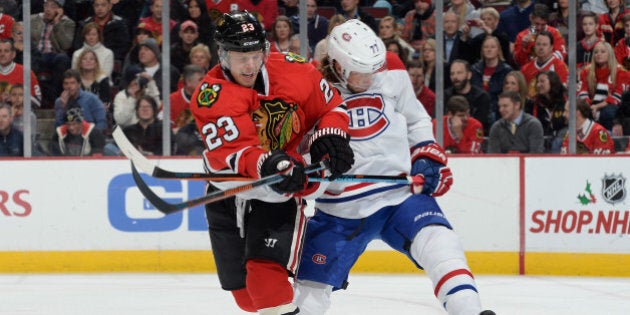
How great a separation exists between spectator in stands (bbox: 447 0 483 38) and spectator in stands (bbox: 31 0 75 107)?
95.8 inches

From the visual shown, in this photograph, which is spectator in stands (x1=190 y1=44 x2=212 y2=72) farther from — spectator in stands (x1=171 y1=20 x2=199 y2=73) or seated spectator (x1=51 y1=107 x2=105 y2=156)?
seated spectator (x1=51 y1=107 x2=105 y2=156)

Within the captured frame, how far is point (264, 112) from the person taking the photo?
322cm

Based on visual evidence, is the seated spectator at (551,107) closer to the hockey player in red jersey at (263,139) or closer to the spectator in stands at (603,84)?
the spectator in stands at (603,84)

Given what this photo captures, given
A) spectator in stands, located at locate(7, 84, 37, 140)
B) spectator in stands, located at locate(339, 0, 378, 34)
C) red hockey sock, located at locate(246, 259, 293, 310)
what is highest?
spectator in stands, located at locate(339, 0, 378, 34)

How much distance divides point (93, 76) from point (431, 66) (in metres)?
2.12

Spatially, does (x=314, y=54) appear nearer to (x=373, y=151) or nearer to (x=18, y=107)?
(x=18, y=107)

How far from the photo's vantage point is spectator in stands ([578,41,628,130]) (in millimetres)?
6461

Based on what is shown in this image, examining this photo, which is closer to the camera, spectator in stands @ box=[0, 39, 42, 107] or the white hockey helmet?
the white hockey helmet

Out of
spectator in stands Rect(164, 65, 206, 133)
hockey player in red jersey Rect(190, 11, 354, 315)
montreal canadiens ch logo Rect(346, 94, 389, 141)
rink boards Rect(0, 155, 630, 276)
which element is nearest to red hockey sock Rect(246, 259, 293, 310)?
hockey player in red jersey Rect(190, 11, 354, 315)

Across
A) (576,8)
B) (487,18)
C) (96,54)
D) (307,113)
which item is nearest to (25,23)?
(96,54)

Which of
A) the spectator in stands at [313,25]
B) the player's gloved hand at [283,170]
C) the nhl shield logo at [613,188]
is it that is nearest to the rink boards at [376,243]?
the nhl shield logo at [613,188]

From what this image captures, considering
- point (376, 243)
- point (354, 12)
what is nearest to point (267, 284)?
point (376, 243)

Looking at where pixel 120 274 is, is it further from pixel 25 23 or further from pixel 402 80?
pixel 402 80

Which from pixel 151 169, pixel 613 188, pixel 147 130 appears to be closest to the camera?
pixel 151 169
